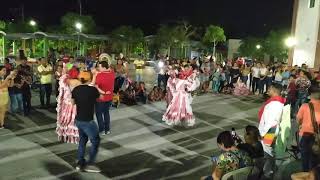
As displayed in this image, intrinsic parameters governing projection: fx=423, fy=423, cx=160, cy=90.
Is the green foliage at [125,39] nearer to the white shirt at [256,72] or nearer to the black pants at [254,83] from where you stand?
the black pants at [254,83]

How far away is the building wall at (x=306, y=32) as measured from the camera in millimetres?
23469

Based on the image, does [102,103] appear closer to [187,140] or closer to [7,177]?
[187,140]

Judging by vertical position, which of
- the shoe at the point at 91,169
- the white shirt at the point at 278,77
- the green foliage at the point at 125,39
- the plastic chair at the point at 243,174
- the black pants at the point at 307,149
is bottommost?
the shoe at the point at 91,169

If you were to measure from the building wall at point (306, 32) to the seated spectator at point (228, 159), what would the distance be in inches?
786

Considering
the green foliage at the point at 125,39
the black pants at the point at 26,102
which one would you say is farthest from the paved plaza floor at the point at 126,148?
the green foliage at the point at 125,39

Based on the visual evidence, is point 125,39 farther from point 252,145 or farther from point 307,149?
point 252,145

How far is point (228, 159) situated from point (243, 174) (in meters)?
0.26

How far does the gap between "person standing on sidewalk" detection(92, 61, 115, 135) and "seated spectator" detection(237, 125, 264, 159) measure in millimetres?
4617

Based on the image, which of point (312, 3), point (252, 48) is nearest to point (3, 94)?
point (312, 3)

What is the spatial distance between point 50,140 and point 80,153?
7.73ft

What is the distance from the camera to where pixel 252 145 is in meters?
5.52

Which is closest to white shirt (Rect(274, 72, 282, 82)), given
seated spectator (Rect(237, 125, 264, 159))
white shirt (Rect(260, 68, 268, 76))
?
white shirt (Rect(260, 68, 268, 76))

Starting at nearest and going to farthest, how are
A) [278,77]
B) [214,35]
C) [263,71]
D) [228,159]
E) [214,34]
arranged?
[228,159] → [278,77] → [263,71] → [214,34] → [214,35]

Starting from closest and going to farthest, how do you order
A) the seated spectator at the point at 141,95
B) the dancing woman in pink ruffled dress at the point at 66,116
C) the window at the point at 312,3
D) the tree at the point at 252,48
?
the dancing woman in pink ruffled dress at the point at 66,116, the seated spectator at the point at 141,95, the window at the point at 312,3, the tree at the point at 252,48
